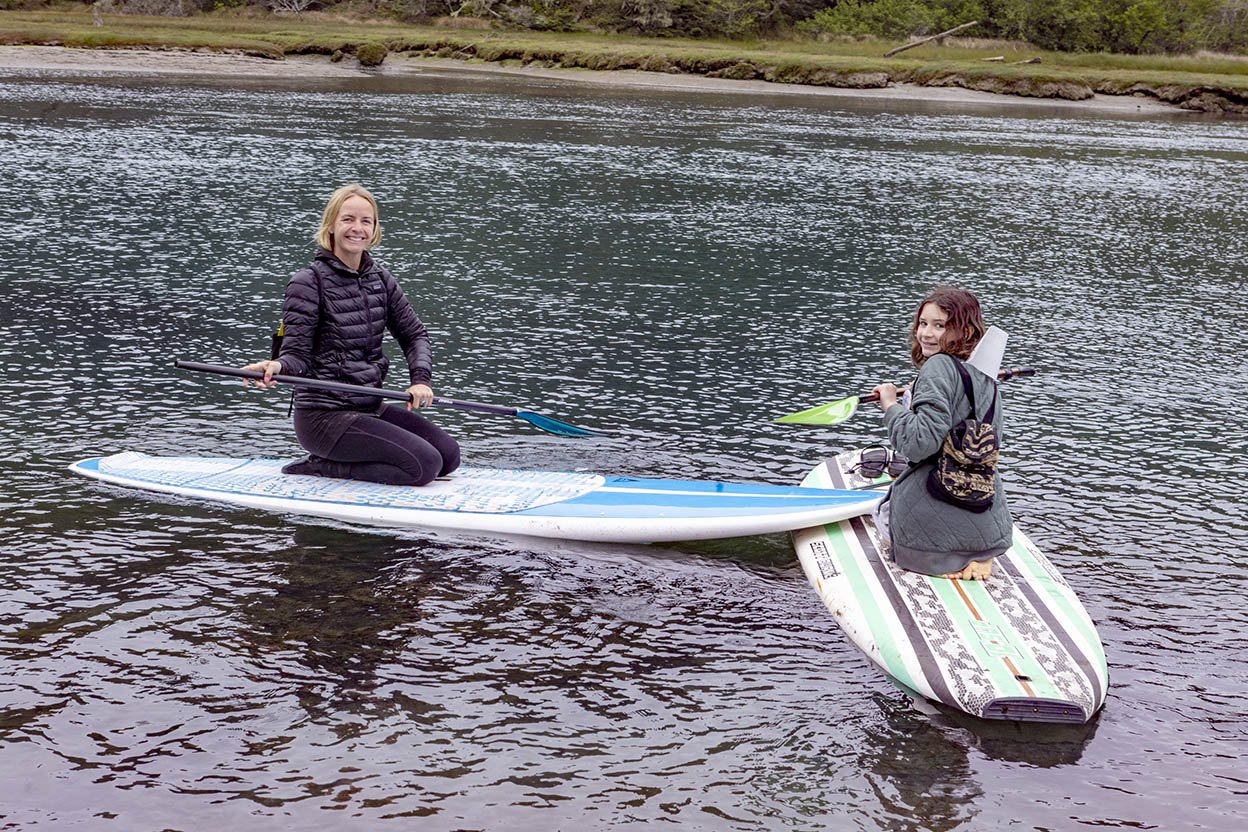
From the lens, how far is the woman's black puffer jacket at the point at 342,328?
30.2ft

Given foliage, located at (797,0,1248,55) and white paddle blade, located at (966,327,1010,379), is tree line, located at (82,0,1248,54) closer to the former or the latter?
foliage, located at (797,0,1248,55)

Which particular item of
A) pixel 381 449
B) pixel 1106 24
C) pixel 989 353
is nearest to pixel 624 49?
pixel 1106 24

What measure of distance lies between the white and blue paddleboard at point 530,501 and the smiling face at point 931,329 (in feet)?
5.20

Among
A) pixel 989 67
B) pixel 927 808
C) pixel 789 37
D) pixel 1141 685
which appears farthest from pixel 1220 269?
pixel 789 37

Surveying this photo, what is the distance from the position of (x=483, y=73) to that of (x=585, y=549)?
2233 inches

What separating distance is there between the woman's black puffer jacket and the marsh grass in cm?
5654

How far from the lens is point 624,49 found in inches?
2675

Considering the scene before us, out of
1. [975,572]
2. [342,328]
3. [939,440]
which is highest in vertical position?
[342,328]

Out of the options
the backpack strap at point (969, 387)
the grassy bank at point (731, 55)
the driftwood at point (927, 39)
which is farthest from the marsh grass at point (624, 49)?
the backpack strap at point (969, 387)

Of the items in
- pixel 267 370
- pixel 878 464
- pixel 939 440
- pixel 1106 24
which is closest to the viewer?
pixel 939 440

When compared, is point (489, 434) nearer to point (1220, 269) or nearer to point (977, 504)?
point (977, 504)

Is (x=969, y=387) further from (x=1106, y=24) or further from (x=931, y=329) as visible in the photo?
(x=1106, y=24)

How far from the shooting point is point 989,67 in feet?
211

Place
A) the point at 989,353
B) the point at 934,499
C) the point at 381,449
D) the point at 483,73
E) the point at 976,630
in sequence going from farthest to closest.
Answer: the point at 483,73
the point at 381,449
the point at 934,499
the point at 989,353
the point at 976,630
